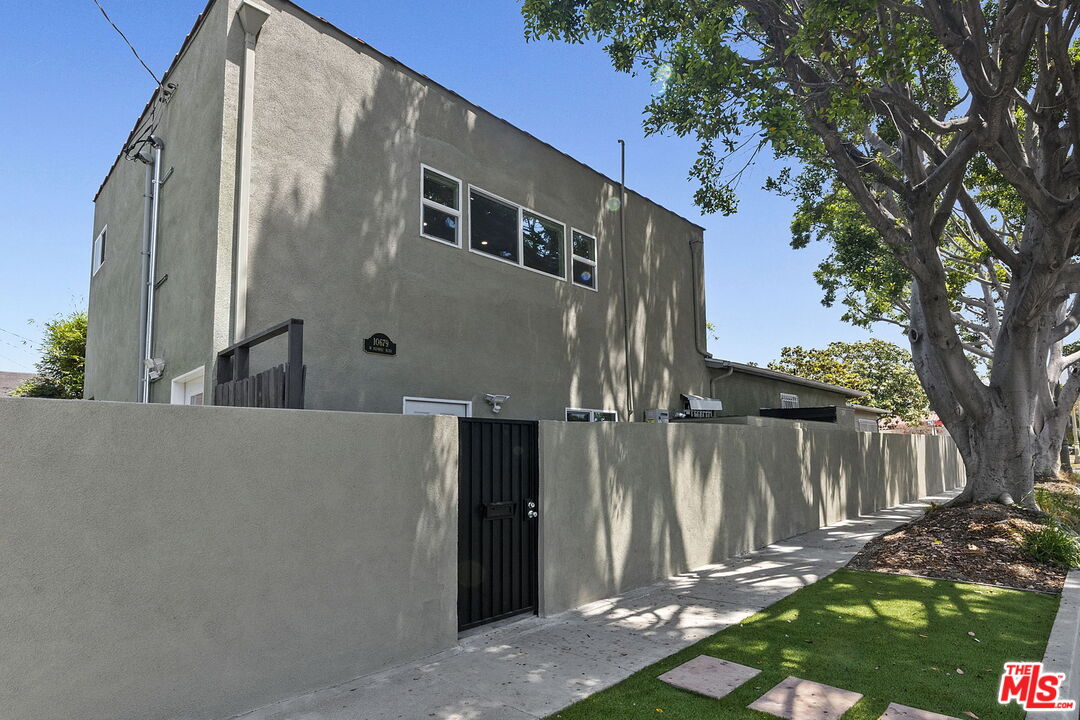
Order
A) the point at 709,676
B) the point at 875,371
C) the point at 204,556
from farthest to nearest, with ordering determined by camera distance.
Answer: the point at 875,371 < the point at 709,676 < the point at 204,556

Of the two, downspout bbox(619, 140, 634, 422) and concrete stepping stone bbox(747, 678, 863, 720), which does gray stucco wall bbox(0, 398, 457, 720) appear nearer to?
concrete stepping stone bbox(747, 678, 863, 720)

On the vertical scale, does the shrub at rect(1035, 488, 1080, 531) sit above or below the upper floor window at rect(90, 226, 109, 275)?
below

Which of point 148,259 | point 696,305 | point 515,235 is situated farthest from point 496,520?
point 696,305

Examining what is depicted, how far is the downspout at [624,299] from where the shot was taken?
40.6 ft

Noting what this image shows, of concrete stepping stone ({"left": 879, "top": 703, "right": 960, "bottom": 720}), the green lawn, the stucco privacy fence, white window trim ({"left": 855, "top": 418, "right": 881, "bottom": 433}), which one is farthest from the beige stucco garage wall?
white window trim ({"left": 855, "top": 418, "right": 881, "bottom": 433})

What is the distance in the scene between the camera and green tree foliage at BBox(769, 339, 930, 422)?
44969 millimetres

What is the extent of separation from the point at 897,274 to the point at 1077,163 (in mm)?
5170

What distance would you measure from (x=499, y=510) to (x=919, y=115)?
23.8 feet

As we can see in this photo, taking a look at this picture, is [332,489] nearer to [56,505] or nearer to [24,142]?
[56,505]

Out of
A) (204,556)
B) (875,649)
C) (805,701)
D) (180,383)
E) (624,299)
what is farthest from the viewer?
(624,299)

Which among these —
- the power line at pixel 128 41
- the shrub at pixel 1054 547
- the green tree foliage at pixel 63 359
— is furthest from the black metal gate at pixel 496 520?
the green tree foliage at pixel 63 359

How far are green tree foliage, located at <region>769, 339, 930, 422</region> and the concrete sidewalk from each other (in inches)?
1572

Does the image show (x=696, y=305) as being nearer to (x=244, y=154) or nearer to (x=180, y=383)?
(x=244, y=154)

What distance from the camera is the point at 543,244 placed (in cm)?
1104
